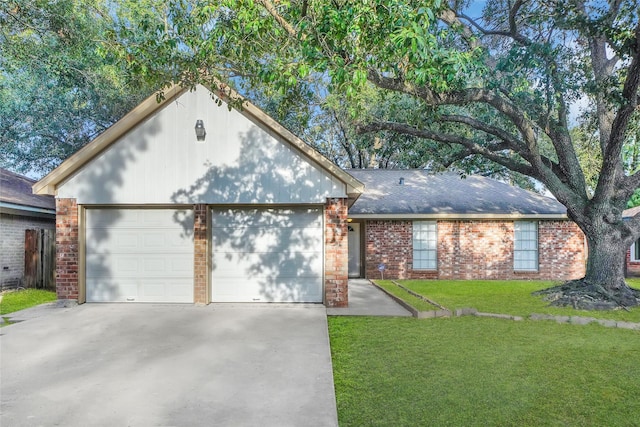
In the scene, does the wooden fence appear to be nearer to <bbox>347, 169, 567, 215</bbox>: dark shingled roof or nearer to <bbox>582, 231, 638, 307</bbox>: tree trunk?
<bbox>347, 169, 567, 215</bbox>: dark shingled roof

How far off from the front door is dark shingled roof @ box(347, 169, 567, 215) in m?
1.05

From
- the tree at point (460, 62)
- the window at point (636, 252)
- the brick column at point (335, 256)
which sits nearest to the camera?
the tree at point (460, 62)

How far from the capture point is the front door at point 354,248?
51.3 ft

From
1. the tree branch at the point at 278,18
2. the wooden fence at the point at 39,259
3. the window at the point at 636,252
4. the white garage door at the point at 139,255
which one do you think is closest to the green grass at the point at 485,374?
the white garage door at the point at 139,255

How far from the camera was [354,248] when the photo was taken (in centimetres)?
1576

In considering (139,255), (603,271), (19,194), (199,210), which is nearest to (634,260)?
(603,271)

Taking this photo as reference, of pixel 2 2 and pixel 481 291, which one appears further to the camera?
pixel 481 291

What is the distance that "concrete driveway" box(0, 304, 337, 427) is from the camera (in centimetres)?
387

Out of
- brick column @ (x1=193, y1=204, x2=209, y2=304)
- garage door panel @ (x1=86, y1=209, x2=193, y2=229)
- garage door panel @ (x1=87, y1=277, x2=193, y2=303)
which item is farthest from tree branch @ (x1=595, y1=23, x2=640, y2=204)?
garage door panel @ (x1=87, y1=277, x2=193, y2=303)

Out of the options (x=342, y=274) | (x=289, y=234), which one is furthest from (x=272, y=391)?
(x=289, y=234)

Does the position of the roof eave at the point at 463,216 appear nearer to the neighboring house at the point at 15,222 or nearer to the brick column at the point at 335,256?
the brick column at the point at 335,256

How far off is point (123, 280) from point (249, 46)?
6247 millimetres

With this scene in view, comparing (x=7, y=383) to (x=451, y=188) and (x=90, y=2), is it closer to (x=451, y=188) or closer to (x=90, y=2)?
(x=90, y=2)

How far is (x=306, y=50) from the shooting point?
21.2ft
